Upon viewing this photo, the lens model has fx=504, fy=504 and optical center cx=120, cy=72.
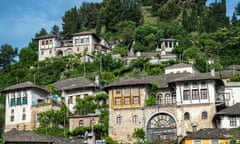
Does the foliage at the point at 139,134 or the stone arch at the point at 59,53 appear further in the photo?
the stone arch at the point at 59,53

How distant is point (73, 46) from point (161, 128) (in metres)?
42.5

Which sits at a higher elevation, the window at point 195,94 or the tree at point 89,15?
the tree at point 89,15

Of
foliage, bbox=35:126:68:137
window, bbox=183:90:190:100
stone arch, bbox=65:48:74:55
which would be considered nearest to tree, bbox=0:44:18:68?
stone arch, bbox=65:48:74:55

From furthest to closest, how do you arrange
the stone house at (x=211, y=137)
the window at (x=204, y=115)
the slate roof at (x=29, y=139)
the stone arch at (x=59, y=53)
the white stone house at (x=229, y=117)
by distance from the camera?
the stone arch at (x=59, y=53), the window at (x=204, y=115), the white stone house at (x=229, y=117), the slate roof at (x=29, y=139), the stone house at (x=211, y=137)

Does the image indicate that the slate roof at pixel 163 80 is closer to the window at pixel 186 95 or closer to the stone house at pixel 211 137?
the window at pixel 186 95

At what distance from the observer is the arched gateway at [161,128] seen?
53.8 meters

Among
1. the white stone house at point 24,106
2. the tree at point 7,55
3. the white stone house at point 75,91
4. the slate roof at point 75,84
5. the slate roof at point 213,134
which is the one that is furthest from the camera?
the tree at point 7,55

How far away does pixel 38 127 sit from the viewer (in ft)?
200

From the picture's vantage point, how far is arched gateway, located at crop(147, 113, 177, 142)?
53.8m

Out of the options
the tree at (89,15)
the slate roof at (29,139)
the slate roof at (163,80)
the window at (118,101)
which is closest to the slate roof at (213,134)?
the slate roof at (163,80)

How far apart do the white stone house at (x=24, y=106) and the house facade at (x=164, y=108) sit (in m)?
10.5

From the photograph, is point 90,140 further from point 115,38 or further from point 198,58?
point 115,38

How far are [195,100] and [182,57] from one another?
3034 centimetres

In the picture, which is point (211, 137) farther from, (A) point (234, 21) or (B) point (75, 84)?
(A) point (234, 21)
